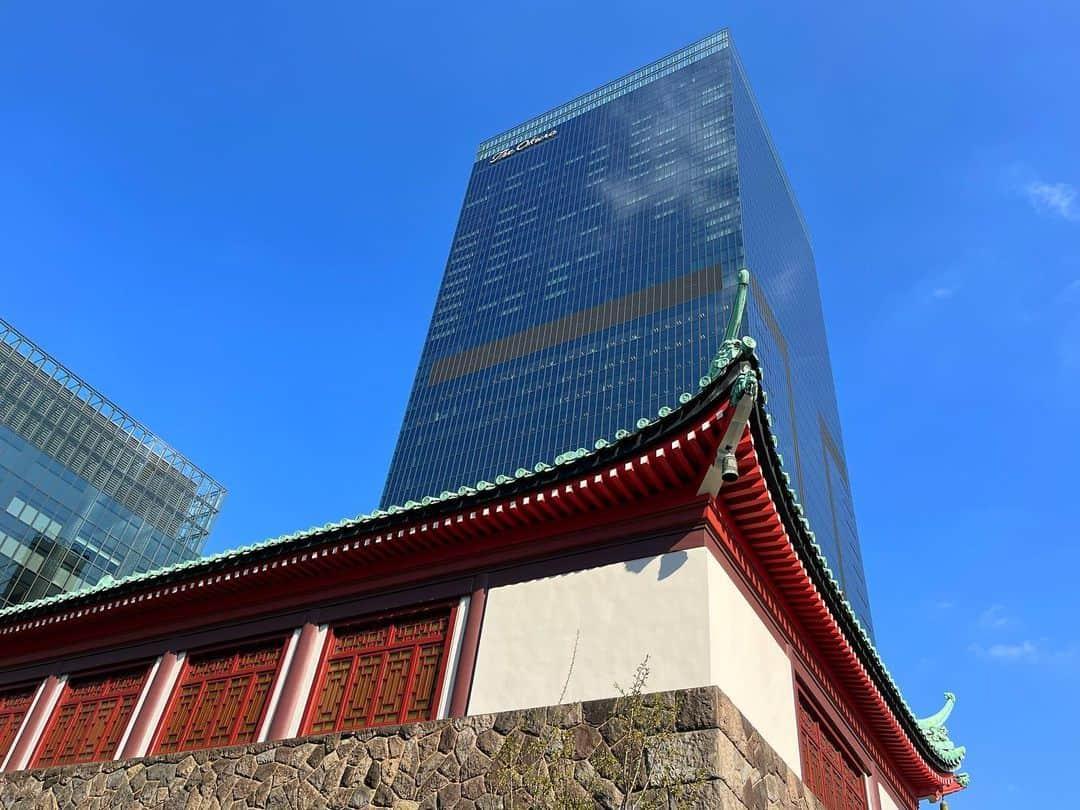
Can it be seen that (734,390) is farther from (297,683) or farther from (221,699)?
(221,699)

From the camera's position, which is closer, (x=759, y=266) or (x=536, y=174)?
(x=759, y=266)

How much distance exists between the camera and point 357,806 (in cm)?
1137

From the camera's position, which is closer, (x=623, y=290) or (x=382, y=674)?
(x=382, y=674)

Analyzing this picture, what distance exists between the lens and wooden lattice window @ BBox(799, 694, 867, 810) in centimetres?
1291

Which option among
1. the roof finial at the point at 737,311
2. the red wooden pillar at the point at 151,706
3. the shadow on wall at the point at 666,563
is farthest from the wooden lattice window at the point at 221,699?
the roof finial at the point at 737,311

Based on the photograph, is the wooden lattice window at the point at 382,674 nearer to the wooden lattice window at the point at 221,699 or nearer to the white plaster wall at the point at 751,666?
the wooden lattice window at the point at 221,699

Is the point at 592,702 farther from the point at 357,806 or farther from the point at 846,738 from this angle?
the point at 846,738

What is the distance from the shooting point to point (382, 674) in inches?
501

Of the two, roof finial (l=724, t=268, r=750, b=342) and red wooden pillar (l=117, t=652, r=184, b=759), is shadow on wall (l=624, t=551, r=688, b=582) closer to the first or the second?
roof finial (l=724, t=268, r=750, b=342)

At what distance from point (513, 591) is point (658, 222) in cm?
9334

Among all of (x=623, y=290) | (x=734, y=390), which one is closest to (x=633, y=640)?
(x=734, y=390)

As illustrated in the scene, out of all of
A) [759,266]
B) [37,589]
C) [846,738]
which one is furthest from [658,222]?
[846,738]

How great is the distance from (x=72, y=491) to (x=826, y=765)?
70071mm

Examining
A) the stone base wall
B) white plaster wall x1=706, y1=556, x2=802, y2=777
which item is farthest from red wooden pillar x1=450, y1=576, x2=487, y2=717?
white plaster wall x1=706, y1=556, x2=802, y2=777
